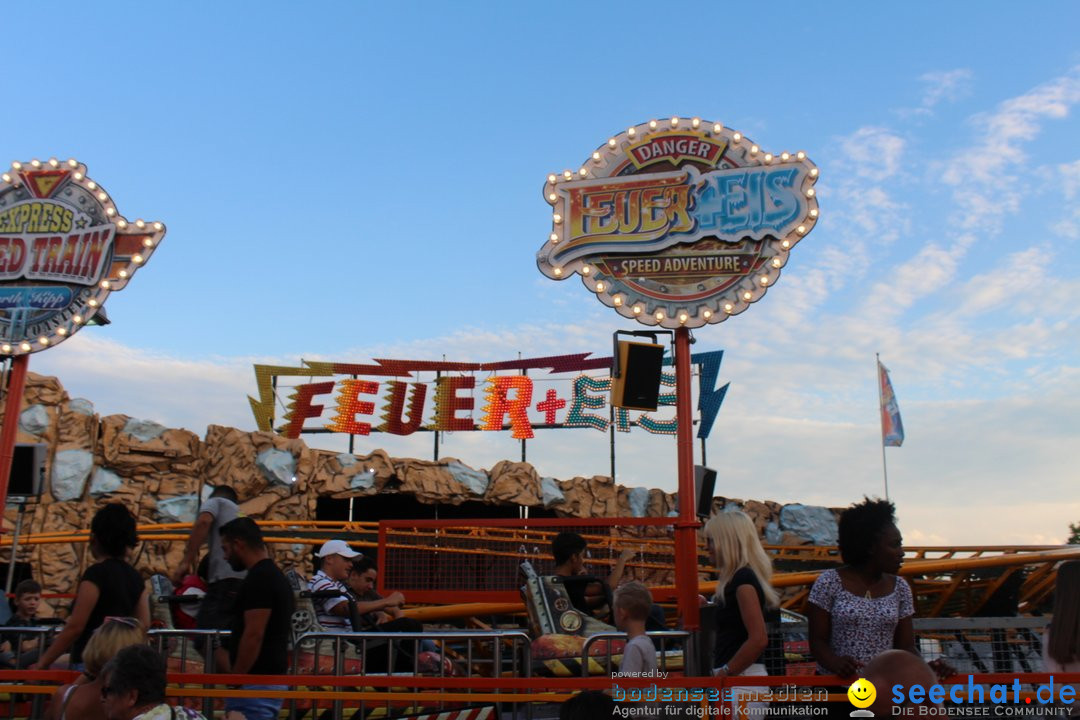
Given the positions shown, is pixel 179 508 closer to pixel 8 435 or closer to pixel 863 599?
pixel 8 435

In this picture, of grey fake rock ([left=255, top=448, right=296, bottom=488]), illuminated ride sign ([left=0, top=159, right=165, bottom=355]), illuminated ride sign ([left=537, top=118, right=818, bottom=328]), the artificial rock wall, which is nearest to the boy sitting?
illuminated ride sign ([left=0, top=159, right=165, bottom=355])

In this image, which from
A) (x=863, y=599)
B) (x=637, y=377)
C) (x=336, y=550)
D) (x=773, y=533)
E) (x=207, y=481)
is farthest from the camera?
(x=773, y=533)

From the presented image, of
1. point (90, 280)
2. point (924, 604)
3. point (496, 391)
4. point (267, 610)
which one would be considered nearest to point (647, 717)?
point (267, 610)

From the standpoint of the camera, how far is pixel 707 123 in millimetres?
10836

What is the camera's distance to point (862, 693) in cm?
389

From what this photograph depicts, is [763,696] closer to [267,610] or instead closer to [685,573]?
[267,610]

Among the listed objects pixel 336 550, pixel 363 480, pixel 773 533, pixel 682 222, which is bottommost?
pixel 336 550

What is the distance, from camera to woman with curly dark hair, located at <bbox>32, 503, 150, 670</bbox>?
17.6ft

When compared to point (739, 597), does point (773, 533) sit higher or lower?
higher

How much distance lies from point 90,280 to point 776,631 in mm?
10369

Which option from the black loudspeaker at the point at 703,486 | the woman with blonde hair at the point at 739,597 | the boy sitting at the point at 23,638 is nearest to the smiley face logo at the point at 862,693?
the woman with blonde hair at the point at 739,597

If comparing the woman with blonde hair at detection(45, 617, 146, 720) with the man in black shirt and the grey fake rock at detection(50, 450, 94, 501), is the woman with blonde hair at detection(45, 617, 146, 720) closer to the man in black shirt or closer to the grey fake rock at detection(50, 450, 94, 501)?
the man in black shirt

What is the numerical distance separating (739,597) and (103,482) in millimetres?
17769

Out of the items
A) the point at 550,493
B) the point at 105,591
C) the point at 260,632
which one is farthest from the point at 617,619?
the point at 550,493
